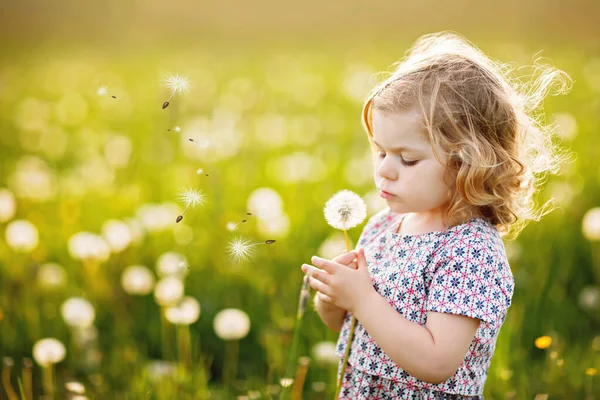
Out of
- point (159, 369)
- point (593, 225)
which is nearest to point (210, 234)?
point (159, 369)

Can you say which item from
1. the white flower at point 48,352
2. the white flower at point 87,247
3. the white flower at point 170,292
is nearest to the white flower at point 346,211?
the white flower at point 170,292

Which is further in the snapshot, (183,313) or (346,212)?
(183,313)

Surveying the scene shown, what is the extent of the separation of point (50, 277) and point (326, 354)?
1.05 m

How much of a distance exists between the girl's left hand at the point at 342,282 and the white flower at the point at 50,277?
1346 mm

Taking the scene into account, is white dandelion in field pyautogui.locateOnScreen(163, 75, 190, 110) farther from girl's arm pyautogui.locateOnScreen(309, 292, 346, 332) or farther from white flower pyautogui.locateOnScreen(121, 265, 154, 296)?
white flower pyautogui.locateOnScreen(121, 265, 154, 296)

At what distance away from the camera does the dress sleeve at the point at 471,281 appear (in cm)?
139

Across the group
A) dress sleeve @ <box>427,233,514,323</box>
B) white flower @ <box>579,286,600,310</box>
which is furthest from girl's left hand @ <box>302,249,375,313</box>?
white flower @ <box>579,286,600,310</box>

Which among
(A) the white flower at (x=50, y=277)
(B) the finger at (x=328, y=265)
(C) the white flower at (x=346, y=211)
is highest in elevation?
(C) the white flower at (x=346, y=211)

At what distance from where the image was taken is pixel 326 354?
2047mm

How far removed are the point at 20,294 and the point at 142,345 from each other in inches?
19.3

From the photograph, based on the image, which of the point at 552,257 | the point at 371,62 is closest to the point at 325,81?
the point at 371,62

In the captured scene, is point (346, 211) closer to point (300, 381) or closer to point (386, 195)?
point (386, 195)

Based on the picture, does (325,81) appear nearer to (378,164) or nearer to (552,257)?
(552,257)

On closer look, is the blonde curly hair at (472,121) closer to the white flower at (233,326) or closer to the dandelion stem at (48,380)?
the white flower at (233,326)
